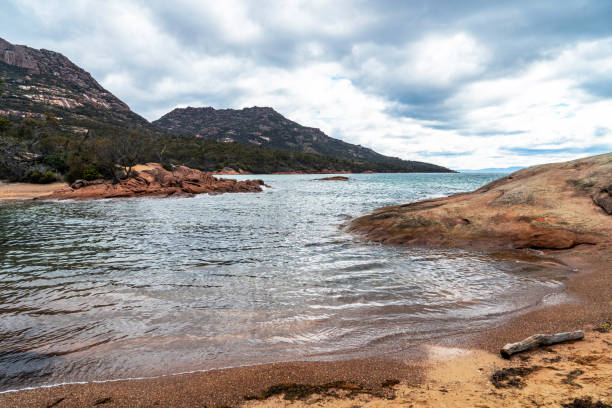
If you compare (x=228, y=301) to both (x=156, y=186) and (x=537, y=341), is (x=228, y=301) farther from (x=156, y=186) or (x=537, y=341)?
(x=156, y=186)

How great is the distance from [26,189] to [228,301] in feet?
158

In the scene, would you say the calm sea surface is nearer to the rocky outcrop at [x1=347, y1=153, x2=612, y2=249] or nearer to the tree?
the rocky outcrop at [x1=347, y1=153, x2=612, y2=249]

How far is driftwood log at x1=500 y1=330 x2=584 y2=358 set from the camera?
12.3ft

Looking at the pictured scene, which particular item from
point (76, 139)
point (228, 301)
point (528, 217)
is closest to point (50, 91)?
point (76, 139)

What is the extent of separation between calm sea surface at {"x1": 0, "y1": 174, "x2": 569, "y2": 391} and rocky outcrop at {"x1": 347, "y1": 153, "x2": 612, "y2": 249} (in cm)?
136

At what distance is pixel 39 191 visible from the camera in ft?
127

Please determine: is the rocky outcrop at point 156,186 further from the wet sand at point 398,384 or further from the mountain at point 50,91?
the mountain at point 50,91

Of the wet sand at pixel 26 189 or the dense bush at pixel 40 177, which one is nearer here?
the wet sand at pixel 26 189

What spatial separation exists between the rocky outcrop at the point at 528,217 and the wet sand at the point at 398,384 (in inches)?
236

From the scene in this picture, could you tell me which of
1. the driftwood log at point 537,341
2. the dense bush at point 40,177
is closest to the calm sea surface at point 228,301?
the driftwood log at point 537,341

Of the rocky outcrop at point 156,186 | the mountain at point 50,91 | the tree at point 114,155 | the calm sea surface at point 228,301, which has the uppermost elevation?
the mountain at point 50,91

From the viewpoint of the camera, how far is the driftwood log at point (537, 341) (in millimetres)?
3760

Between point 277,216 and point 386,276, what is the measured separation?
12.2 m

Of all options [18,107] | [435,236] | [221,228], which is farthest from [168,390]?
[18,107]
